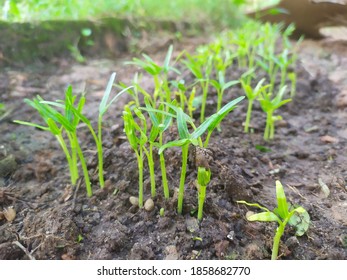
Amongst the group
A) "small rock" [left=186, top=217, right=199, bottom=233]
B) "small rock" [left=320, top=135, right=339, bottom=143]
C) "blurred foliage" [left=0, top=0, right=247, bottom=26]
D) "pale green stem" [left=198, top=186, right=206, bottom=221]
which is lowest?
"small rock" [left=186, top=217, right=199, bottom=233]

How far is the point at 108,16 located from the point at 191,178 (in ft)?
8.03

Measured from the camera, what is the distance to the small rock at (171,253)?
1.09 metres

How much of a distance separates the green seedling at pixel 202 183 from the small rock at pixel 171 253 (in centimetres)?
14

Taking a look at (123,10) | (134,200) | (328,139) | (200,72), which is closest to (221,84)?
(200,72)

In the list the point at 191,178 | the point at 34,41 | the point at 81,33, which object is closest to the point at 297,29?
the point at 81,33

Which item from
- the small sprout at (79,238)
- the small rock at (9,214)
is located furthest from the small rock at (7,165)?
the small sprout at (79,238)

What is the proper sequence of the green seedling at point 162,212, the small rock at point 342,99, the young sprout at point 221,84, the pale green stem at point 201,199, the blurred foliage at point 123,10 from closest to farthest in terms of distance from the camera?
the pale green stem at point 201,199 → the green seedling at point 162,212 → the young sprout at point 221,84 → the small rock at point 342,99 → the blurred foliage at point 123,10

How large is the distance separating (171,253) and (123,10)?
2861 millimetres

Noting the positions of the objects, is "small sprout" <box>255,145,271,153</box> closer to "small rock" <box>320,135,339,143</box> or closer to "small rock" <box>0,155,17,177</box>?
"small rock" <box>320,135,339,143</box>

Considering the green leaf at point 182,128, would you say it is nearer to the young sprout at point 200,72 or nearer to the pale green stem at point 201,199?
the pale green stem at point 201,199

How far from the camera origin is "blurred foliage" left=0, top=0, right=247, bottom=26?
2809 millimetres

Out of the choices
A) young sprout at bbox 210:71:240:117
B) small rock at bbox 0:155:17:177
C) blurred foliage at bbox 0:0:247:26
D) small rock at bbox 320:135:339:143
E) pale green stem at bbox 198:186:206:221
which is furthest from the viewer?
blurred foliage at bbox 0:0:247:26

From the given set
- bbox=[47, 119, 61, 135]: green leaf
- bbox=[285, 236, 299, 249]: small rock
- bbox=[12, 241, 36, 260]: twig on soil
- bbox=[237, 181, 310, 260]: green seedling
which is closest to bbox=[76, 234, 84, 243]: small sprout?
bbox=[12, 241, 36, 260]: twig on soil
